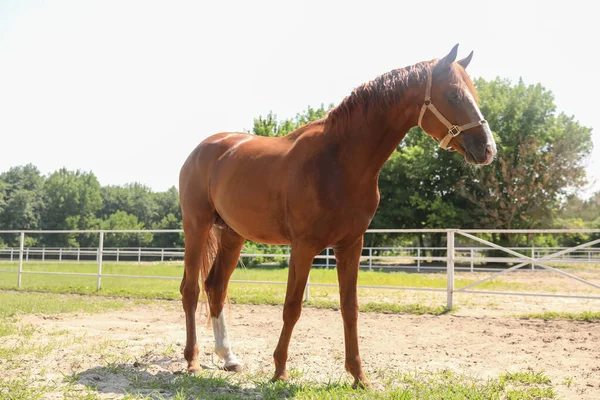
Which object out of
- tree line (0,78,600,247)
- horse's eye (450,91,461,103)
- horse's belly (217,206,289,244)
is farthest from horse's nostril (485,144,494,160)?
Result: tree line (0,78,600,247)

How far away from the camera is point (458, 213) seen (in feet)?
91.5

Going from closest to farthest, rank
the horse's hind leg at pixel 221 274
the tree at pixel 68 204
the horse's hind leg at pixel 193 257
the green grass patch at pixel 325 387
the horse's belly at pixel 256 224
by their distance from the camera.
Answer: the green grass patch at pixel 325 387, the horse's belly at pixel 256 224, the horse's hind leg at pixel 193 257, the horse's hind leg at pixel 221 274, the tree at pixel 68 204

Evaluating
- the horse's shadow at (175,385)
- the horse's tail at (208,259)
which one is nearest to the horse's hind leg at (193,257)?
the horse's tail at (208,259)

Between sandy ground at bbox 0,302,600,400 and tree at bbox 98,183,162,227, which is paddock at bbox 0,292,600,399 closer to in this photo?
sandy ground at bbox 0,302,600,400

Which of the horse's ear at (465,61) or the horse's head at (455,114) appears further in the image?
the horse's ear at (465,61)

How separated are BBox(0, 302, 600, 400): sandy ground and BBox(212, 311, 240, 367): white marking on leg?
6.5 inches

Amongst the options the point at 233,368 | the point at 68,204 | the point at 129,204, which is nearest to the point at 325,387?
the point at 233,368

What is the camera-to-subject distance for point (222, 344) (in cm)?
405

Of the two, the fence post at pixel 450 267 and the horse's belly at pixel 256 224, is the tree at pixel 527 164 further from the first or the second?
the horse's belly at pixel 256 224

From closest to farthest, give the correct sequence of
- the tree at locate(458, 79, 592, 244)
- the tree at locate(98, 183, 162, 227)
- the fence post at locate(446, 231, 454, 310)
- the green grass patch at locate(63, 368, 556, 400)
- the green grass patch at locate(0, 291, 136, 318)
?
the green grass patch at locate(63, 368, 556, 400), the green grass patch at locate(0, 291, 136, 318), the fence post at locate(446, 231, 454, 310), the tree at locate(458, 79, 592, 244), the tree at locate(98, 183, 162, 227)

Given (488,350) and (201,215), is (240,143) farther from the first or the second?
(488,350)

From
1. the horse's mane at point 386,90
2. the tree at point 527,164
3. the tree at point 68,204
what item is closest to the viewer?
the horse's mane at point 386,90

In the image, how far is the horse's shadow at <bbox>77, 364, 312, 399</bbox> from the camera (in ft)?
9.89

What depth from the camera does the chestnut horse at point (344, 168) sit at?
2.99m
